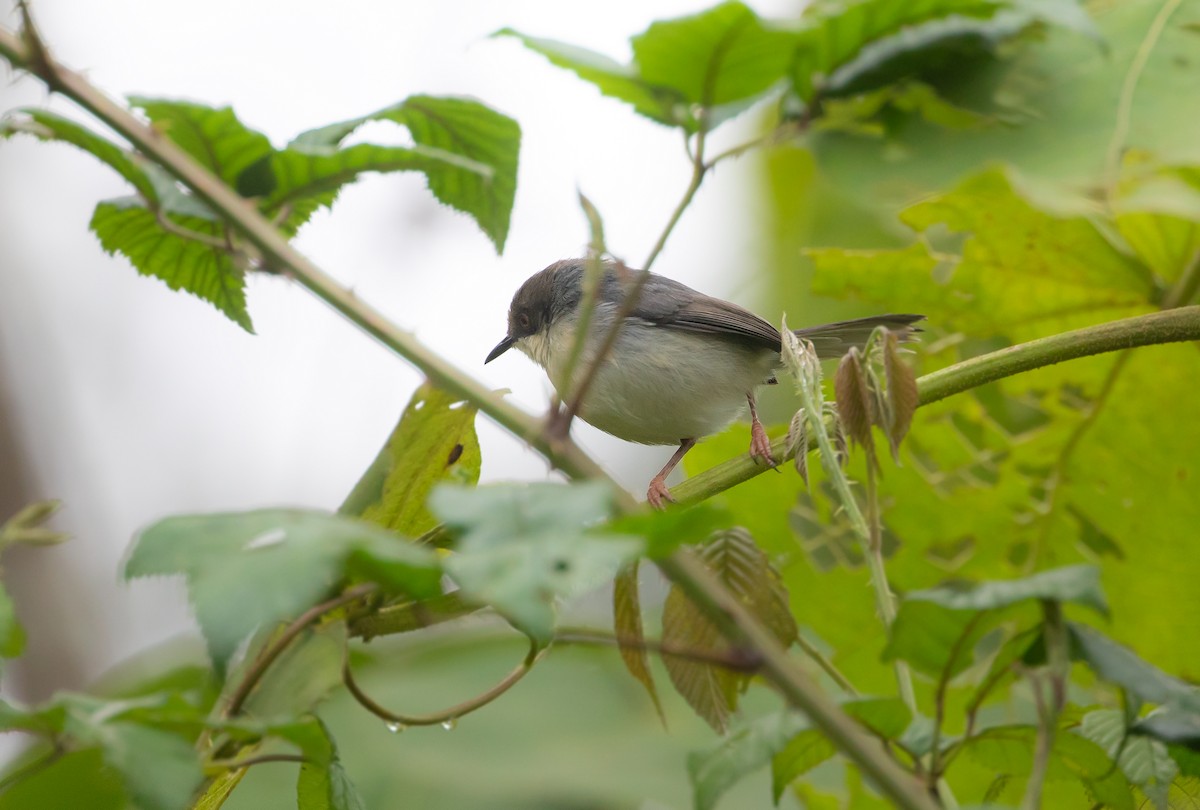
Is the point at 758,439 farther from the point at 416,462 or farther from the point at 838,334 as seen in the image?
the point at 416,462

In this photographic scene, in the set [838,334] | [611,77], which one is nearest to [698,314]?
[838,334]

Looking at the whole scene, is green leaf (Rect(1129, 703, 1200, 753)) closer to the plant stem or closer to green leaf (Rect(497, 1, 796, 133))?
the plant stem

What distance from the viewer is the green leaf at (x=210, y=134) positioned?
1430 millimetres

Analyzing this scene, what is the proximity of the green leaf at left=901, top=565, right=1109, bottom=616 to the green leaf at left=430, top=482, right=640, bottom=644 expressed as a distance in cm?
38

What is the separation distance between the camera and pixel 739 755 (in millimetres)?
1224

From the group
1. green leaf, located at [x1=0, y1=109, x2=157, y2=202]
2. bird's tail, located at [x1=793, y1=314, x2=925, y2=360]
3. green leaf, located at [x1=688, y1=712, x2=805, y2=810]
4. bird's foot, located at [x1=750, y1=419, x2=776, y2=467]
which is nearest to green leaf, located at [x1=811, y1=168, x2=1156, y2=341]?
bird's foot, located at [x1=750, y1=419, x2=776, y2=467]

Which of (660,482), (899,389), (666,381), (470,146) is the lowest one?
(660,482)

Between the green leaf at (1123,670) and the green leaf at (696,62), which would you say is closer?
the green leaf at (1123,670)

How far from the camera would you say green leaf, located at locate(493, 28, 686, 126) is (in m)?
1.58

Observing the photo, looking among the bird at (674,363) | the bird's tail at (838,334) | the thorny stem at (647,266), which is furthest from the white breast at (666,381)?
the thorny stem at (647,266)

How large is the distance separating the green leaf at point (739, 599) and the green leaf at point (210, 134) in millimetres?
758

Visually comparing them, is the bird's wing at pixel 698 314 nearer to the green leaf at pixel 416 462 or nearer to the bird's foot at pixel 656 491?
the bird's foot at pixel 656 491

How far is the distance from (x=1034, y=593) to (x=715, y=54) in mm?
806

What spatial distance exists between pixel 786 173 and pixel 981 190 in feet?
4.36
